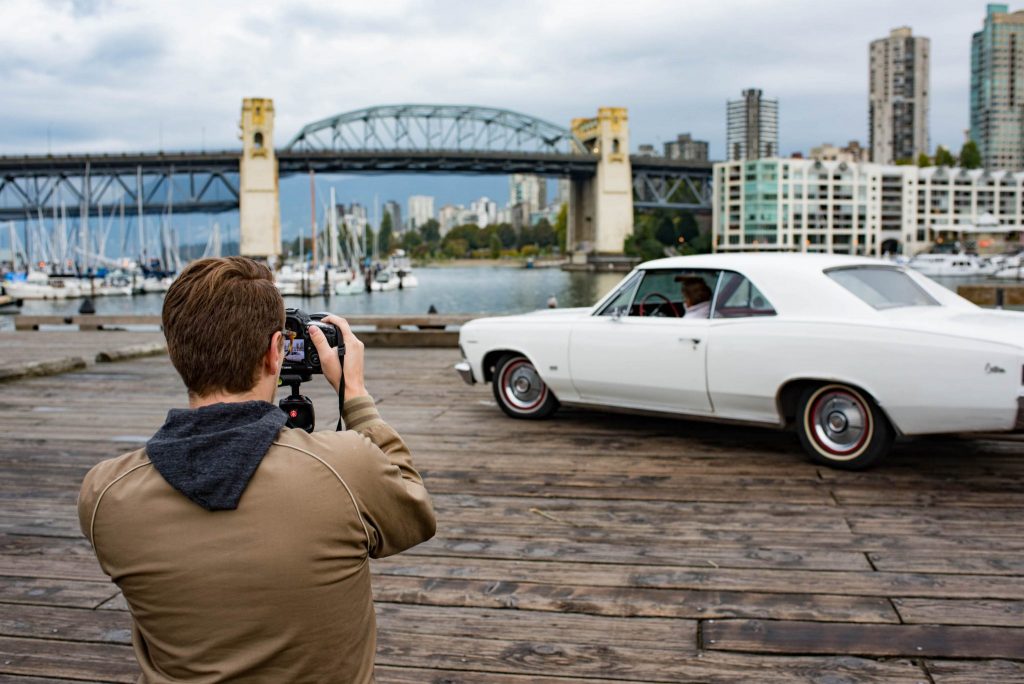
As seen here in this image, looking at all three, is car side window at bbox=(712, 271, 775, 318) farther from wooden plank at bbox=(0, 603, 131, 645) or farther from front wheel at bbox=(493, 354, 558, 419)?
wooden plank at bbox=(0, 603, 131, 645)

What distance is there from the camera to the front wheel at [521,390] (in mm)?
7395

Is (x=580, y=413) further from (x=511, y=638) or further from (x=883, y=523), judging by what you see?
(x=511, y=638)

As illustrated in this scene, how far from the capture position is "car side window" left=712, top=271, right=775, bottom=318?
6145 mm

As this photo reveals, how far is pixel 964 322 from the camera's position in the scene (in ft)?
18.2

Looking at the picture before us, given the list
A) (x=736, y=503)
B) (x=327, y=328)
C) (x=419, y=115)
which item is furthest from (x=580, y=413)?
(x=419, y=115)

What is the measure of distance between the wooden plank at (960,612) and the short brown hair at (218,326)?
256 cm

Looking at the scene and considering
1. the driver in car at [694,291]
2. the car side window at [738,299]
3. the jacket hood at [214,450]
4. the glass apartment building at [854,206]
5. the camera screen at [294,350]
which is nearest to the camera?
the jacket hood at [214,450]

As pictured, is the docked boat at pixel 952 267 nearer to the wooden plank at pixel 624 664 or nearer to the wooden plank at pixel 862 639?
the wooden plank at pixel 862 639

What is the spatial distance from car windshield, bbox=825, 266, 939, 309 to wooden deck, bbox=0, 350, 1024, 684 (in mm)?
952

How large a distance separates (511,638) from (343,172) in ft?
381

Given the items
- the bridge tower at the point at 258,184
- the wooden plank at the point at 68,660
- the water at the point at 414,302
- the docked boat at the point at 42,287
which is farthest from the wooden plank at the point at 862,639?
the bridge tower at the point at 258,184

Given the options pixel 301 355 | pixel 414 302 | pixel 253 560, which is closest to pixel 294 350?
pixel 301 355

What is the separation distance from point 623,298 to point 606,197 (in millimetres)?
119558

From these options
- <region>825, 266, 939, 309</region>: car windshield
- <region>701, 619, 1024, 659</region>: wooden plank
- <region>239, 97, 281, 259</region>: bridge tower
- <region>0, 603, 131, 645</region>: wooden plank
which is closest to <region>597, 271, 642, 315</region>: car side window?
<region>825, 266, 939, 309</region>: car windshield
